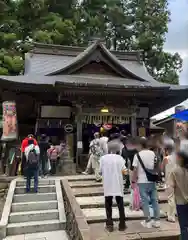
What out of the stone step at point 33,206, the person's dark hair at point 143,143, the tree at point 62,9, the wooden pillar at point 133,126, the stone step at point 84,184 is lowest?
the stone step at point 33,206

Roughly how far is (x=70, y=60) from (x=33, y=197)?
10.4m

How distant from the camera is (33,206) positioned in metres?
6.62

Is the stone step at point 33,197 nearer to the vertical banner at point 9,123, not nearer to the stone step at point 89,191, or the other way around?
the stone step at point 89,191

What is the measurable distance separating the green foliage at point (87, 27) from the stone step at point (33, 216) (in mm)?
12286

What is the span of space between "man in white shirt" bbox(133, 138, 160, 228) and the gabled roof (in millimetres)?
8486

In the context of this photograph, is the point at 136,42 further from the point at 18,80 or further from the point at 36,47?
the point at 18,80

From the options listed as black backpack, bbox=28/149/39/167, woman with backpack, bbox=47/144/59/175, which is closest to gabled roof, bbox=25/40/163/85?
woman with backpack, bbox=47/144/59/175

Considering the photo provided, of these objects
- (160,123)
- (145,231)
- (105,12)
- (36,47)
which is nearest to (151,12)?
(105,12)

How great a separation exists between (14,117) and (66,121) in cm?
272

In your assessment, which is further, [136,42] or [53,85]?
[136,42]

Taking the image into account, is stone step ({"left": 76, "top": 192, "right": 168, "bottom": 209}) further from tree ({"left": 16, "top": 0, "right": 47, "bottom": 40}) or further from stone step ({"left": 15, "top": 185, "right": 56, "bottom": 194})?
tree ({"left": 16, "top": 0, "right": 47, "bottom": 40})

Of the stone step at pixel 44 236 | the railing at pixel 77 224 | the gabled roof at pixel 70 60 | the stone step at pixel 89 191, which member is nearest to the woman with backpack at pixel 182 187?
the railing at pixel 77 224

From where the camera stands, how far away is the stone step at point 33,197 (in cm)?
691

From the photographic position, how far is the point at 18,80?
10.2 m
